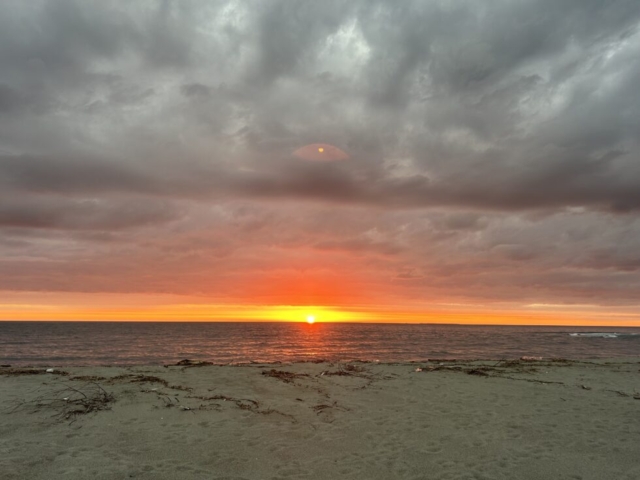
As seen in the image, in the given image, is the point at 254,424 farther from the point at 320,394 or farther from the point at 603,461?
the point at 603,461

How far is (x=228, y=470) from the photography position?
25.7 ft

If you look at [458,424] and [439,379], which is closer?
[458,424]

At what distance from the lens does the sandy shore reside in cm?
799

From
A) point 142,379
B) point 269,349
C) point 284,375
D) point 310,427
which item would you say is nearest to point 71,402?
point 142,379

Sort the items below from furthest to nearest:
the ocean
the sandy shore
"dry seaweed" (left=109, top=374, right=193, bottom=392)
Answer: the ocean, "dry seaweed" (left=109, top=374, right=193, bottom=392), the sandy shore

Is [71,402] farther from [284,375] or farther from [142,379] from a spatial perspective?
[284,375]

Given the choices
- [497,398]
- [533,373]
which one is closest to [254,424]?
[497,398]

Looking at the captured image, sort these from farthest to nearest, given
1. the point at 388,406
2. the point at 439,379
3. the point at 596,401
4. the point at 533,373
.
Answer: the point at 533,373 < the point at 439,379 < the point at 596,401 < the point at 388,406

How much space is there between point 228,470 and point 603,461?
7877mm

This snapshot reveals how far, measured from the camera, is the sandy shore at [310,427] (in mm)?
7987

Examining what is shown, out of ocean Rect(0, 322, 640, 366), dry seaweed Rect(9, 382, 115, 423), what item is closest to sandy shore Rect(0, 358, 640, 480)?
dry seaweed Rect(9, 382, 115, 423)

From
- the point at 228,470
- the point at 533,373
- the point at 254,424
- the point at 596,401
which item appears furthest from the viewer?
the point at 533,373

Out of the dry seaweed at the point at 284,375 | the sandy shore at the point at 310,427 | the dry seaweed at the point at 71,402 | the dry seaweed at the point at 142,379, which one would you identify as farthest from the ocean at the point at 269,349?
the dry seaweed at the point at 71,402

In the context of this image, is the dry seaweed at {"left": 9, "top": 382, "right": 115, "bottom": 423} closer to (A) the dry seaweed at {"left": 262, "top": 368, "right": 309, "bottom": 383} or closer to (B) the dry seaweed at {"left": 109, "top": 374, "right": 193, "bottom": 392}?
(B) the dry seaweed at {"left": 109, "top": 374, "right": 193, "bottom": 392}
